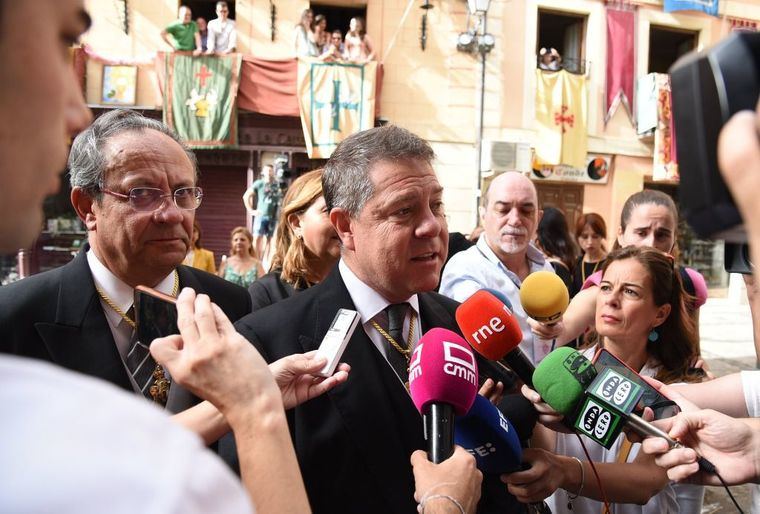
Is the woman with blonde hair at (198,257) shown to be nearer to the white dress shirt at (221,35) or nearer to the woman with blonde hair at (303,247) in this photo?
the woman with blonde hair at (303,247)

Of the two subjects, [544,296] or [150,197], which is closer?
[150,197]

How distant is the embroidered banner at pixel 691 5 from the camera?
12859 millimetres

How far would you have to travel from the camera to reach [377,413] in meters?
1.52

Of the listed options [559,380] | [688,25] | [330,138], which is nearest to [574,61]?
[688,25]

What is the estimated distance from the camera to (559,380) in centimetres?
142

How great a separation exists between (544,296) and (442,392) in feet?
3.60

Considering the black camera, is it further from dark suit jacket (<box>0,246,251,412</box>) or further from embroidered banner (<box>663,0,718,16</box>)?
embroidered banner (<box>663,0,718,16</box>)

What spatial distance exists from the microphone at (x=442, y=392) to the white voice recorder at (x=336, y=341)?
0.57ft

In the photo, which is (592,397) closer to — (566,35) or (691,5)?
(566,35)

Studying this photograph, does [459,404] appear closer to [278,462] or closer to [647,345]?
[278,462]

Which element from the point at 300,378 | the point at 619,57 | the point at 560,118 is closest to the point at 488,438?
the point at 300,378

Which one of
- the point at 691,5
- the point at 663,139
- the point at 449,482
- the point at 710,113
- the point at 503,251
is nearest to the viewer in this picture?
the point at 710,113

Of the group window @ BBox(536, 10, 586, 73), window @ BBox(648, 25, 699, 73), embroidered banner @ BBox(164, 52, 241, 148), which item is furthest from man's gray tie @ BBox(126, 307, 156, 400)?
window @ BBox(648, 25, 699, 73)

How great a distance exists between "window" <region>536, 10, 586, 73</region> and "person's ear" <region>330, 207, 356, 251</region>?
38.5 ft
